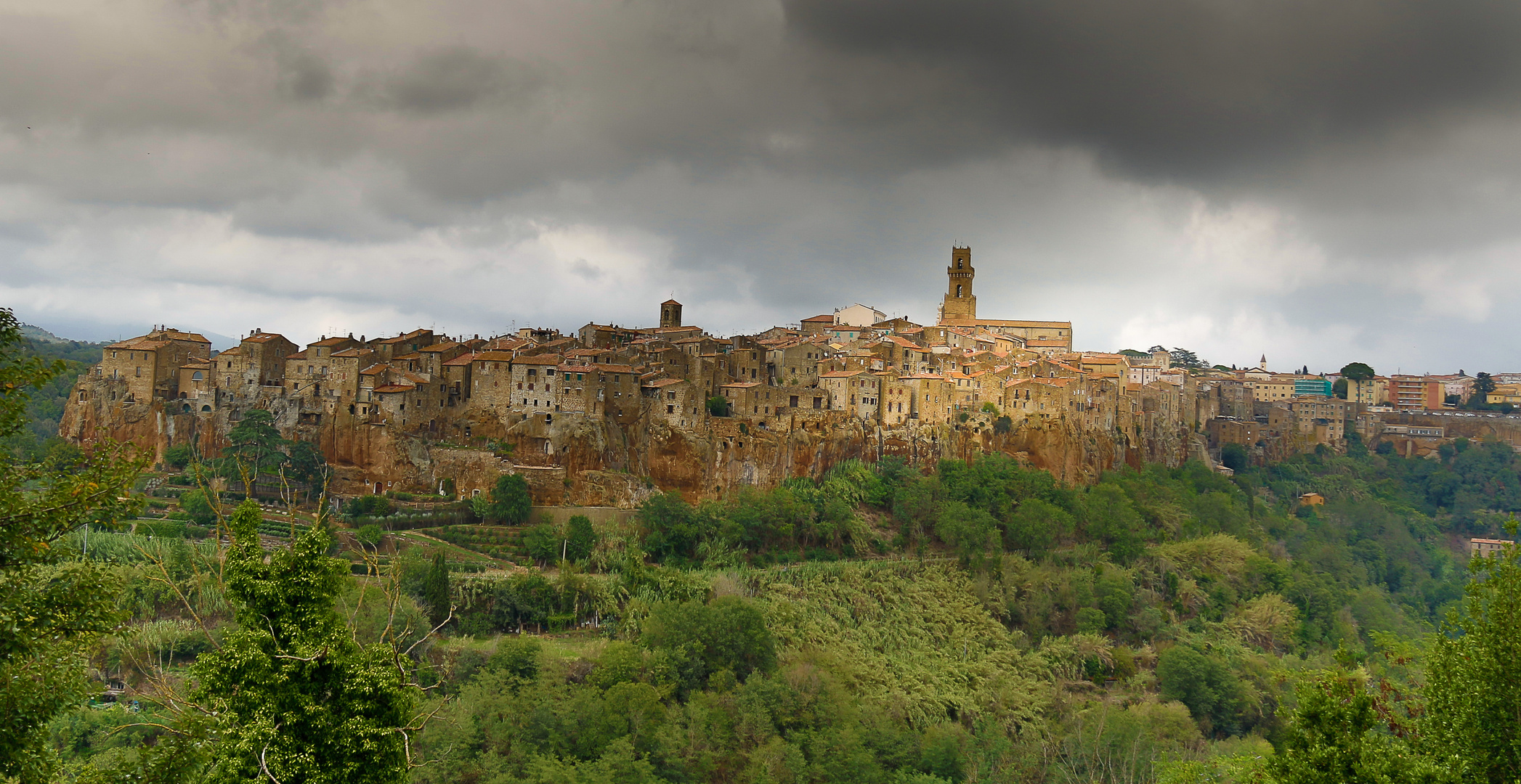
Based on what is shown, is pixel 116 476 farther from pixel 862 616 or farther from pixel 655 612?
pixel 862 616

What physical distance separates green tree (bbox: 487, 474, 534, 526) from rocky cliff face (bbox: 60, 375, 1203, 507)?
3.22 ft

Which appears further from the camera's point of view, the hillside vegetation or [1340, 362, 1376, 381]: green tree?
[1340, 362, 1376, 381]: green tree

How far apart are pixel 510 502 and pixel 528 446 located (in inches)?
138

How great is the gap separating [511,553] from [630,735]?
38.8 feet

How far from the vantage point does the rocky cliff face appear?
41625 mm

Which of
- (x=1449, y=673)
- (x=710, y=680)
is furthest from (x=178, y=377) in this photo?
(x=1449, y=673)

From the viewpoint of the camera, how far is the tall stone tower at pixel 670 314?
63006mm

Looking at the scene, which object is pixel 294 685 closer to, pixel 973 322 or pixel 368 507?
pixel 368 507

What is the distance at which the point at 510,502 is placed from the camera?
131 feet

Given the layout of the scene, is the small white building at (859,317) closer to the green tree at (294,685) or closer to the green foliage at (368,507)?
the green foliage at (368,507)

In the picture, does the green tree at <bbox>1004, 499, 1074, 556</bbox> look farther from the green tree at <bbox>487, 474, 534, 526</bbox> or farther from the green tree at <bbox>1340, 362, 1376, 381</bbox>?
the green tree at <bbox>1340, 362, 1376, 381</bbox>

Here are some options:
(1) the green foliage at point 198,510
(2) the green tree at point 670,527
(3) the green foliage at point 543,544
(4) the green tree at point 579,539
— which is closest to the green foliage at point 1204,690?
(2) the green tree at point 670,527

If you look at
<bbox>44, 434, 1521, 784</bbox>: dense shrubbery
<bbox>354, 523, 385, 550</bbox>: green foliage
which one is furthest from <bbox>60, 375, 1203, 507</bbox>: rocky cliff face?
<bbox>354, 523, 385, 550</bbox>: green foliage

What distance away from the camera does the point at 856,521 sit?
45.1 metres
